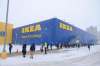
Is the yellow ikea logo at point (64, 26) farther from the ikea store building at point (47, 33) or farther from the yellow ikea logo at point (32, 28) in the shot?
the yellow ikea logo at point (32, 28)

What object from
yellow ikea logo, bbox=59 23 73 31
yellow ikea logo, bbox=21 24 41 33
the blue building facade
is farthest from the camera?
yellow ikea logo, bbox=21 24 41 33

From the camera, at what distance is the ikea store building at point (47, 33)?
54019 mm

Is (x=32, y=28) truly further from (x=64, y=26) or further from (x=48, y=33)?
(x=48, y=33)

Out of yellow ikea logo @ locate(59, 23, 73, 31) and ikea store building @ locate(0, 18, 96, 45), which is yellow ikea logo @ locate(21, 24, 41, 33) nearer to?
ikea store building @ locate(0, 18, 96, 45)

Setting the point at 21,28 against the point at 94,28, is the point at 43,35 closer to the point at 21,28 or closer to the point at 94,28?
the point at 21,28

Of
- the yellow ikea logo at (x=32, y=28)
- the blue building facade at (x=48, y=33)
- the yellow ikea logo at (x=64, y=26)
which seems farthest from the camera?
the yellow ikea logo at (x=32, y=28)

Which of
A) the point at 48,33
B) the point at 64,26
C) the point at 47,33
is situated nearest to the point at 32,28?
the point at 64,26

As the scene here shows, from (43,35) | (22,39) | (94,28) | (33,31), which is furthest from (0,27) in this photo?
(94,28)

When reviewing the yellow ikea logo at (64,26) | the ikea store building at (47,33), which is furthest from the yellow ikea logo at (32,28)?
the yellow ikea logo at (64,26)

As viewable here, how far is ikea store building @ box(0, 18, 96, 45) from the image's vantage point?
177ft

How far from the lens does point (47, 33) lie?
178 feet

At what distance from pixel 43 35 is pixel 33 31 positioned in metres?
6.85

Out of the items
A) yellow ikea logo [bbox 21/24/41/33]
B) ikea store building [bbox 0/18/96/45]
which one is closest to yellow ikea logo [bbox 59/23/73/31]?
ikea store building [bbox 0/18/96/45]

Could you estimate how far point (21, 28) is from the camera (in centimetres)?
6919
